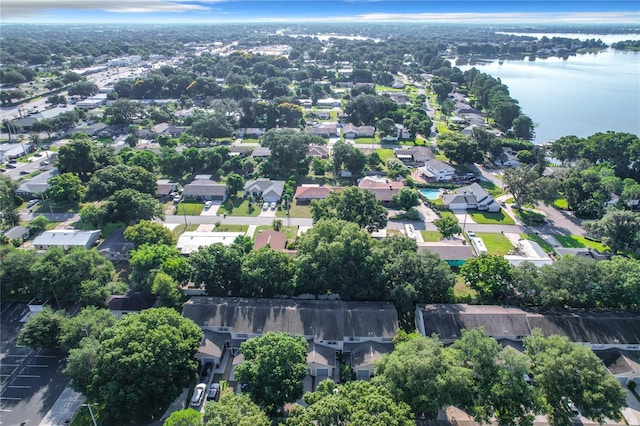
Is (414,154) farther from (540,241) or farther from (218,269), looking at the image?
(218,269)

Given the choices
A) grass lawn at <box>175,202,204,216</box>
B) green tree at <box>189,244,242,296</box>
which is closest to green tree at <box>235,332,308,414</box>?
green tree at <box>189,244,242,296</box>

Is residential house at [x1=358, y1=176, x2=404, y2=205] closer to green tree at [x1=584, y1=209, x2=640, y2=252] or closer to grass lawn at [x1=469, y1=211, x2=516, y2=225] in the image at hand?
grass lawn at [x1=469, y1=211, x2=516, y2=225]

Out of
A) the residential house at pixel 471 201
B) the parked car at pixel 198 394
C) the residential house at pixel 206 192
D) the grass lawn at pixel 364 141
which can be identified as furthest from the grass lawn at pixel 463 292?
the grass lawn at pixel 364 141

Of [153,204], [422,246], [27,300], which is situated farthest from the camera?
[153,204]

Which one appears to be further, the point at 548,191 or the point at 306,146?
the point at 306,146

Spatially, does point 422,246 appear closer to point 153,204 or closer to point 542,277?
point 542,277

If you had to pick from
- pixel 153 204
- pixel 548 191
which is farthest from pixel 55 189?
pixel 548 191

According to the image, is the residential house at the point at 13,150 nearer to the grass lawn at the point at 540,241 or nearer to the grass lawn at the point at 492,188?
the grass lawn at the point at 492,188
